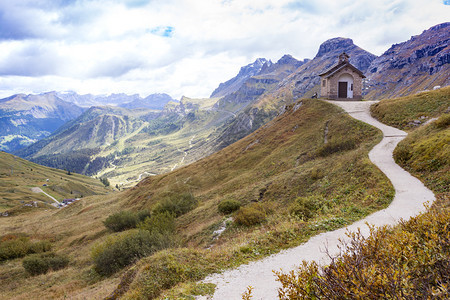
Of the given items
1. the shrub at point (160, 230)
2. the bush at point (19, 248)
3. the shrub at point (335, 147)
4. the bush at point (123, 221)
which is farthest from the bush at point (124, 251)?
the shrub at point (335, 147)

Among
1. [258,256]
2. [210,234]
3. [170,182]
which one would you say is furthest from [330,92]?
[258,256]

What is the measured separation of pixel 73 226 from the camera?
41.2 m

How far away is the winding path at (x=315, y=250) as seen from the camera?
7.75 m

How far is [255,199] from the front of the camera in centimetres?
2220

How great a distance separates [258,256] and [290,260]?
144 centimetres

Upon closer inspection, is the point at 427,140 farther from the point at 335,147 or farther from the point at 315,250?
the point at 315,250

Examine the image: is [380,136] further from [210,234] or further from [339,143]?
[210,234]

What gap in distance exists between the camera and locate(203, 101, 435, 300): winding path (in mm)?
7748

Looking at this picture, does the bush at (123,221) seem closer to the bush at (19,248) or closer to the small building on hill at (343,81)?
the bush at (19,248)

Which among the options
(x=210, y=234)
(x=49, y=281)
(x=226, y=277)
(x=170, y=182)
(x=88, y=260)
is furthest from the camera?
(x=170, y=182)

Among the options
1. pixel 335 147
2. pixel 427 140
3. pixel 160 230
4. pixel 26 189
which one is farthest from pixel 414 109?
pixel 26 189

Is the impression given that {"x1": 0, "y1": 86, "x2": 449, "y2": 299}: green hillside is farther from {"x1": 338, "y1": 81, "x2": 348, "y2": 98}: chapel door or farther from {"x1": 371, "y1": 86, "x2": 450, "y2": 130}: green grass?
{"x1": 338, "y1": 81, "x2": 348, "y2": 98}: chapel door

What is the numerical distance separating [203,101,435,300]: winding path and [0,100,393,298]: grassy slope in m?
0.59

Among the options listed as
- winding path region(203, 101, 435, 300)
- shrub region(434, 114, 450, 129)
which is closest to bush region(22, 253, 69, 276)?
winding path region(203, 101, 435, 300)
